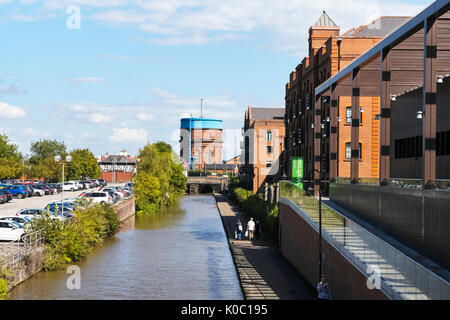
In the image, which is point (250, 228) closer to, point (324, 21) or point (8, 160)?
point (324, 21)

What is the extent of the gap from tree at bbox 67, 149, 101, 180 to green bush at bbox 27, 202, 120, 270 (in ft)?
226

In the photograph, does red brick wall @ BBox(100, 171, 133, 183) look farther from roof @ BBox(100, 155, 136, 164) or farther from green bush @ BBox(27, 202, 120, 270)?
green bush @ BBox(27, 202, 120, 270)

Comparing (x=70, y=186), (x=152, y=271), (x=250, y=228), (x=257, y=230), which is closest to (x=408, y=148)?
(x=250, y=228)

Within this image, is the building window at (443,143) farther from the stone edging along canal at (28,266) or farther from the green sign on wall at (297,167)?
the stone edging along canal at (28,266)

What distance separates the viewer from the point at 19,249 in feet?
94.6

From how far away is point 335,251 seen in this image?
888 inches

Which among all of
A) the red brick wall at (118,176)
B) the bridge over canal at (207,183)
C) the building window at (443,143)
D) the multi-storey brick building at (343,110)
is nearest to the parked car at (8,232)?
the multi-storey brick building at (343,110)

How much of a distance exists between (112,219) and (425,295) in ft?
125

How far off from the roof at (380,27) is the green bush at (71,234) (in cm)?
2438

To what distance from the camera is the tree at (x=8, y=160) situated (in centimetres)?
8372

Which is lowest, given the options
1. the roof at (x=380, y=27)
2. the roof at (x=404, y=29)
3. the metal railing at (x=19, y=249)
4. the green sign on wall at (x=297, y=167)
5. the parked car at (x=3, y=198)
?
the metal railing at (x=19, y=249)

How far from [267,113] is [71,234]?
90.0 metres
